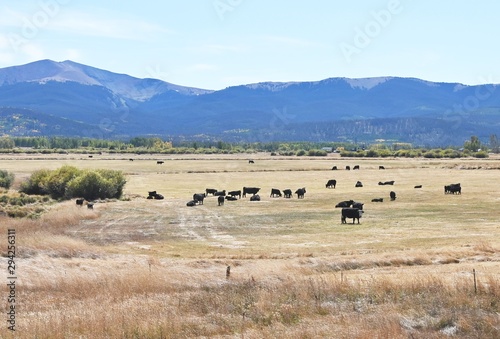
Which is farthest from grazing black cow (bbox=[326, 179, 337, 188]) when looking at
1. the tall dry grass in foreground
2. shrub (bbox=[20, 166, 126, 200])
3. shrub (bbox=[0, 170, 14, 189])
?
the tall dry grass in foreground

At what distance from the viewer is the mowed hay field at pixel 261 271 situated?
1591cm

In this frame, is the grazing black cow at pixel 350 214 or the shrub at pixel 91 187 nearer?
the grazing black cow at pixel 350 214

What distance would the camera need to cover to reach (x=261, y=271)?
24703 millimetres

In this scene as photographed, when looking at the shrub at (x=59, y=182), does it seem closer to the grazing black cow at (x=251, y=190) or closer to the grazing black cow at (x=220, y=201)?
the grazing black cow at (x=220, y=201)

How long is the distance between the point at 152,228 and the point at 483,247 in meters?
23.8

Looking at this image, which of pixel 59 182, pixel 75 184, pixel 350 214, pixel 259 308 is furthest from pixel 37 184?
pixel 259 308

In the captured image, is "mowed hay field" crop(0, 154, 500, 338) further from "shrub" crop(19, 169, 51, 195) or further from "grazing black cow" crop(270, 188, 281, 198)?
"shrub" crop(19, 169, 51, 195)

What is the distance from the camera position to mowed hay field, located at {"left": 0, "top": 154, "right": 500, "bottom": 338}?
1591cm

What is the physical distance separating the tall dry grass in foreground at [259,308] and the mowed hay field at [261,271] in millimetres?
52

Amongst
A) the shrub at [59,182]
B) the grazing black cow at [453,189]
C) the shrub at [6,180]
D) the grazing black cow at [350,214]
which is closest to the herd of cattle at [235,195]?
the grazing black cow at [453,189]

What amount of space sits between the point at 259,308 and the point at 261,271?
7.36m

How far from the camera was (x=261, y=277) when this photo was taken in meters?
22.8

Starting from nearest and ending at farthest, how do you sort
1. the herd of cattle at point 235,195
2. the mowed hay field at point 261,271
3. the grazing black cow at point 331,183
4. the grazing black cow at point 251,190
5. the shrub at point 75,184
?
the mowed hay field at point 261,271 < the herd of cattle at point 235,195 < the shrub at point 75,184 < the grazing black cow at point 251,190 < the grazing black cow at point 331,183

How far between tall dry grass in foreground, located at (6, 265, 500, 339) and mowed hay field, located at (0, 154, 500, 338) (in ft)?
0.17
